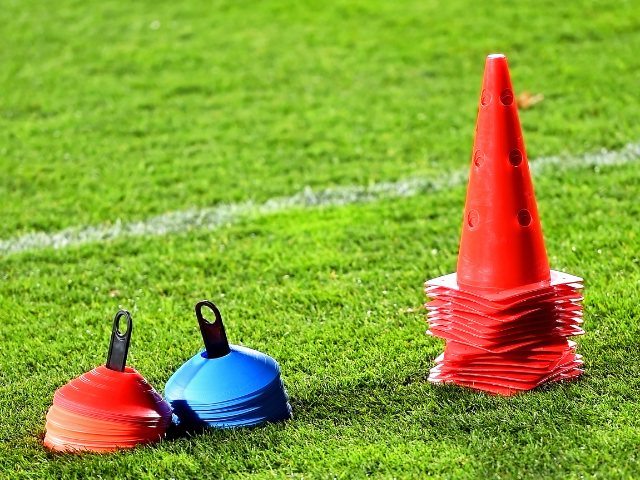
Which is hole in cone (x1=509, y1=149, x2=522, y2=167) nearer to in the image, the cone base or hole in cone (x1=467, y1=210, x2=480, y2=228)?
hole in cone (x1=467, y1=210, x2=480, y2=228)

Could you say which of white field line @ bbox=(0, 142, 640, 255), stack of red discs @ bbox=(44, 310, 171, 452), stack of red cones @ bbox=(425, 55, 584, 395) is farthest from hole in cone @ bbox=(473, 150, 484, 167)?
white field line @ bbox=(0, 142, 640, 255)

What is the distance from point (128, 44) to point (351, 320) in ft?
21.1

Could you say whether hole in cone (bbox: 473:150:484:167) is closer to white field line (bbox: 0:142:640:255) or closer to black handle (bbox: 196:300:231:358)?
black handle (bbox: 196:300:231:358)

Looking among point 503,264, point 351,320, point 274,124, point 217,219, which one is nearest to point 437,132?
point 274,124

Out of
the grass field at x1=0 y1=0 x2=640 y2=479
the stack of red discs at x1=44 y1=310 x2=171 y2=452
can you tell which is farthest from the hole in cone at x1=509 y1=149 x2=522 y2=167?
the stack of red discs at x1=44 y1=310 x2=171 y2=452

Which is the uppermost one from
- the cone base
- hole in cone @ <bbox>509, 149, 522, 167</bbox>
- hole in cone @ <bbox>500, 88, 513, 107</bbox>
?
hole in cone @ <bbox>500, 88, 513, 107</bbox>

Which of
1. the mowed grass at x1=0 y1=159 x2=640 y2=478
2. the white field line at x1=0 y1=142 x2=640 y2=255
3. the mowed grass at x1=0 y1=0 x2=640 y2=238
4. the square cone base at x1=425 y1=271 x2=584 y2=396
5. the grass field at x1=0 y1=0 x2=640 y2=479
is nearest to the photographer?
the mowed grass at x1=0 y1=159 x2=640 y2=478

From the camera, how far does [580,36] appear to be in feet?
30.9

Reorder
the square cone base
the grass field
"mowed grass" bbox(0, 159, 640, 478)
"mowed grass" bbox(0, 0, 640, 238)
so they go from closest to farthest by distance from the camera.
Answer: "mowed grass" bbox(0, 159, 640, 478), the grass field, the square cone base, "mowed grass" bbox(0, 0, 640, 238)

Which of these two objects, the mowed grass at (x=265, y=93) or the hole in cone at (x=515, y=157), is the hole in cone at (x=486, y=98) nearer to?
the hole in cone at (x=515, y=157)

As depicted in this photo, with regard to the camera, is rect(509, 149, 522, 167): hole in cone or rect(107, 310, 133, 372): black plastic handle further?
rect(509, 149, 522, 167): hole in cone

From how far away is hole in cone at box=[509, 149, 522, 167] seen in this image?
3.78m

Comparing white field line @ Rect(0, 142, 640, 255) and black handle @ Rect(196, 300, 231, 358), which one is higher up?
black handle @ Rect(196, 300, 231, 358)

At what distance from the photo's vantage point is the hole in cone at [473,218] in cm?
382
